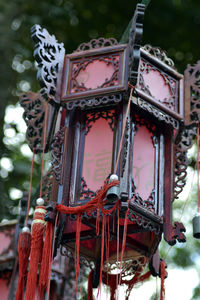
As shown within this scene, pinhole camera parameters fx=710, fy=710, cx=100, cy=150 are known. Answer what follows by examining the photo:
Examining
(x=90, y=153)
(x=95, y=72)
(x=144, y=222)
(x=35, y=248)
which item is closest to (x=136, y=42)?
(x=95, y=72)

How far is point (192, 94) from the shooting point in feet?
14.3

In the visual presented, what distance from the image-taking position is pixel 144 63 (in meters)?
4.17

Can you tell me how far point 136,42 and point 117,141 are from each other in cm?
56

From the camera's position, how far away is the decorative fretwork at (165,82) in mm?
4070

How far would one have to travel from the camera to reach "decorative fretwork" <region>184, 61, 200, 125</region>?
13.9ft

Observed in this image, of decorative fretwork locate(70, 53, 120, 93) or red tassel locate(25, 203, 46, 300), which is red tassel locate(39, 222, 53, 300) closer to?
red tassel locate(25, 203, 46, 300)

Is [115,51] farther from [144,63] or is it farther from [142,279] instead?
[142,279]

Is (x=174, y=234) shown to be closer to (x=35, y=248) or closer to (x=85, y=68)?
(x=35, y=248)

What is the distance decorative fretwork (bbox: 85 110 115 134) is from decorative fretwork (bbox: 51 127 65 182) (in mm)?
155

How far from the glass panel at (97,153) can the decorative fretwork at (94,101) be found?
0.43 ft

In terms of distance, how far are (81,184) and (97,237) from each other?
0.34 metres

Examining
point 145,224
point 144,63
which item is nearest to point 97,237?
point 145,224

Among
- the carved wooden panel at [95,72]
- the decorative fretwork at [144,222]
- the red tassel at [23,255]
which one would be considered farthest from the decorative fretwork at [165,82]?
the red tassel at [23,255]

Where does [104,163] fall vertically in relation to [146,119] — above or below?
below
